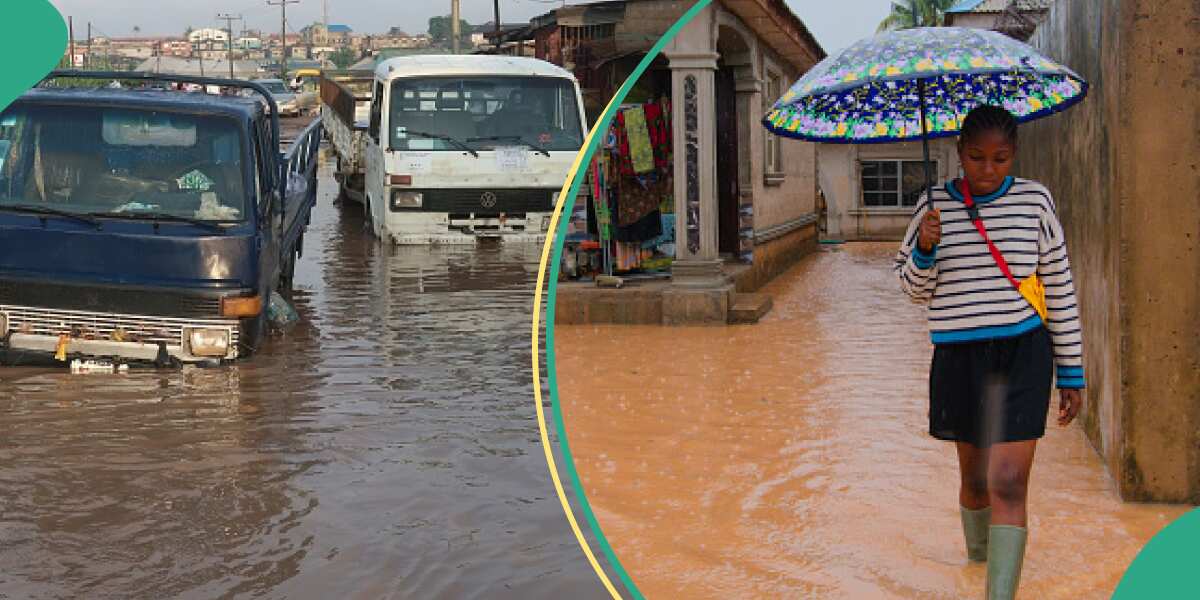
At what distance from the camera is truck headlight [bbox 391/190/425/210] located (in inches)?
635

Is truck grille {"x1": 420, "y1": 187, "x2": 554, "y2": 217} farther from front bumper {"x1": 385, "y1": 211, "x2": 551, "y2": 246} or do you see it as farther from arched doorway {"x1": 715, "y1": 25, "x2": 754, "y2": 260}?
arched doorway {"x1": 715, "y1": 25, "x2": 754, "y2": 260}

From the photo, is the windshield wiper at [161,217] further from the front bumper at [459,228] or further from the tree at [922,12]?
the tree at [922,12]

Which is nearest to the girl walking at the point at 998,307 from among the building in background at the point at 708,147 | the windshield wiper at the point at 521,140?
the building in background at the point at 708,147

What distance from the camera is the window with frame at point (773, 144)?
1861 centimetres

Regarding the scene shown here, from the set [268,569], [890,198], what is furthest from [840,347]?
[890,198]

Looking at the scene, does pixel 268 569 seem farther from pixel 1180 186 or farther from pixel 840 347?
pixel 840 347

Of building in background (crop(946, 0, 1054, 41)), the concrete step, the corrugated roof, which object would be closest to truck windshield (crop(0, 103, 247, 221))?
the concrete step

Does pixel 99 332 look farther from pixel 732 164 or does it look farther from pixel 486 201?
pixel 732 164

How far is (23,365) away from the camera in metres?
10.2

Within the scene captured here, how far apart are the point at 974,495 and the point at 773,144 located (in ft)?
49.0

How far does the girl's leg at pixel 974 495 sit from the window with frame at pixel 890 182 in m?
23.0

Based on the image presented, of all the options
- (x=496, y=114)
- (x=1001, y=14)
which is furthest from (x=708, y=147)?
(x=1001, y=14)

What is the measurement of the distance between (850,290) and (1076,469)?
32.5 ft

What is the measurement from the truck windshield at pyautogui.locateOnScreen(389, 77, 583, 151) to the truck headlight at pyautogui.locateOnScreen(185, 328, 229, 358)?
256 inches
